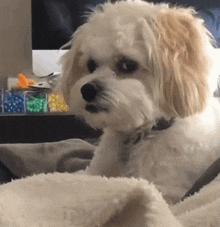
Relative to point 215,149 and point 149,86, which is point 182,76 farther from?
point 215,149

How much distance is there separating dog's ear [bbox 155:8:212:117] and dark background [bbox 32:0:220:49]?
2.23 m

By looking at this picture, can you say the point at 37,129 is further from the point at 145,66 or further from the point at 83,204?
the point at 83,204

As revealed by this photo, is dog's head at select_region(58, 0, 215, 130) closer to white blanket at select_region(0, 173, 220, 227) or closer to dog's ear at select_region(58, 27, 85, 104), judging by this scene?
dog's ear at select_region(58, 27, 85, 104)

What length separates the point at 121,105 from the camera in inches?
33.1

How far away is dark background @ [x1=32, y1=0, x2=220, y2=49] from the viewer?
297 cm

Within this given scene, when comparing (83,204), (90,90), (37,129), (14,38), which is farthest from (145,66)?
(14,38)

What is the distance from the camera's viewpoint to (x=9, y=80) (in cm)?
314

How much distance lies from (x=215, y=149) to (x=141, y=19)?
367 millimetres

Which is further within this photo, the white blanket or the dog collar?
the dog collar

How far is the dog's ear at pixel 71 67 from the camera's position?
3.33ft

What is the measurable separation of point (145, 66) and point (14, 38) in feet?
8.98

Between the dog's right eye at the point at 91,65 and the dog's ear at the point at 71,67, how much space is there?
1.8 inches

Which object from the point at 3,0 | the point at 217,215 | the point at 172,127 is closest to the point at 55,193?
the point at 217,215

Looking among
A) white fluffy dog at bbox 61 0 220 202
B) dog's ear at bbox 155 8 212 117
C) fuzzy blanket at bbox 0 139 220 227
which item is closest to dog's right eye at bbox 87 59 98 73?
white fluffy dog at bbox 61 0 220 202
